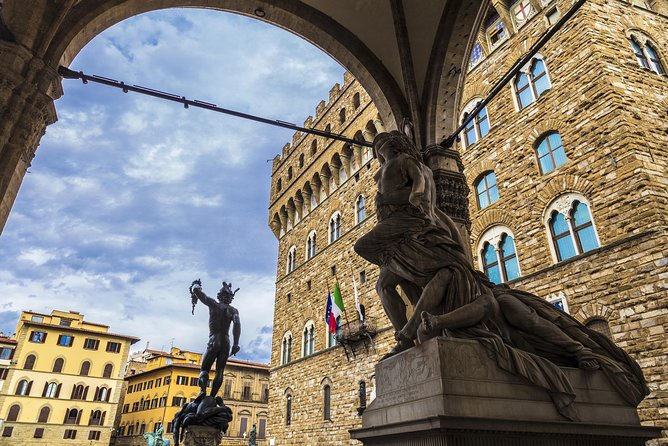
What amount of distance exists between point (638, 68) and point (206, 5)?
10672 millimetres

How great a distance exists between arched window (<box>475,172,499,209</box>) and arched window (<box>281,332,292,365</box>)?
1323 cm

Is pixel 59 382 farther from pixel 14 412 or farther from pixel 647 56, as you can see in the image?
pixel 647 56

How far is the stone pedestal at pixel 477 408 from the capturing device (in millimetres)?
2070

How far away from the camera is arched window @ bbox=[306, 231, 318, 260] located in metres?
22.6

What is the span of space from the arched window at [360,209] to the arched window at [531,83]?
801 centimetres

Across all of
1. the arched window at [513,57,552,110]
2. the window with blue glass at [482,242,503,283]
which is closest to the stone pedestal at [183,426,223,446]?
the window with blue glass at [482,242,503,283]

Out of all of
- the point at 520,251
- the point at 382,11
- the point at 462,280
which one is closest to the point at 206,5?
the point at 382,11

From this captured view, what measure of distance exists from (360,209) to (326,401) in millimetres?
8197

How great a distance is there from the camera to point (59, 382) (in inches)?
1359

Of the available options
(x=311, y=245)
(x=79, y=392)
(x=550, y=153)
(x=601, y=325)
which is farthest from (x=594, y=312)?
(x=79, y=392)

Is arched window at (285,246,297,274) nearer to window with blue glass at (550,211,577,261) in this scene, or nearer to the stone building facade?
the stone building facade

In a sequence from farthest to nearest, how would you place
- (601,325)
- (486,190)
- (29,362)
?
(29,362)
(486,190)
(601,325)

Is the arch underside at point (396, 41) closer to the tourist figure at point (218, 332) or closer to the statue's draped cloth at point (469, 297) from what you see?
the statue's draped cloth at point (469, 297)

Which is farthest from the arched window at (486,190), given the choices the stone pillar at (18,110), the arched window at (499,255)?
the stone pillar at (18,110)
